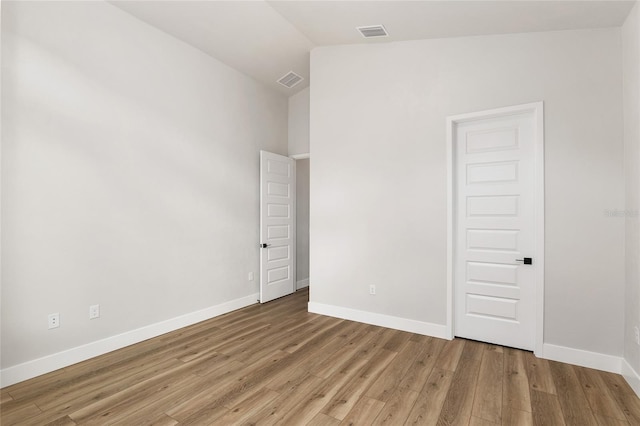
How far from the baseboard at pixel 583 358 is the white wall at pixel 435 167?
0.05m

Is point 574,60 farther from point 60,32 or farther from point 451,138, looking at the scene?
point 60,32

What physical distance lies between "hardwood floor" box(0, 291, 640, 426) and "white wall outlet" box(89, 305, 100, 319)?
1.27 ft

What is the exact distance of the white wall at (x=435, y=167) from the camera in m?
2.77

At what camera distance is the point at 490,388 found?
2.47 m

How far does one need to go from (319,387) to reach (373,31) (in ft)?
11.7

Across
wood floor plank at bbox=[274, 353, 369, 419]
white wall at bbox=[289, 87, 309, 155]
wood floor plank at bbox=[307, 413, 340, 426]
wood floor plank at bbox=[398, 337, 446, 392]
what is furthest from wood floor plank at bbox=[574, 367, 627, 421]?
white wall at bbox=[289, 87, 309, 155]

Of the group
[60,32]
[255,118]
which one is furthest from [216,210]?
[60,32]

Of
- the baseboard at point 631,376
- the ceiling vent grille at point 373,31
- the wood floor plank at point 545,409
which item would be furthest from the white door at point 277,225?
the baseboard at point 631,376

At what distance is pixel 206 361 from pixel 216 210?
1.95m

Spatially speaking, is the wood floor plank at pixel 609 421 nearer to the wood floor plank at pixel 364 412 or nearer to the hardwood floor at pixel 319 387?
the hardwood floor at pixel 319 387

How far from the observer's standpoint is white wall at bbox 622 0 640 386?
2418mm

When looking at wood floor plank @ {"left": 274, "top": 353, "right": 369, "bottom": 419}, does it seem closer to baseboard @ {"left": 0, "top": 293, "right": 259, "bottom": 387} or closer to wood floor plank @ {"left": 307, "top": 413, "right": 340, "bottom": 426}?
wood floor plank @ {"left": 307, "top": 413, "right": 340, "bottom": 426}

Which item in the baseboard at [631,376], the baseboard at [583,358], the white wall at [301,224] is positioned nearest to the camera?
the baseboard at [631,376]

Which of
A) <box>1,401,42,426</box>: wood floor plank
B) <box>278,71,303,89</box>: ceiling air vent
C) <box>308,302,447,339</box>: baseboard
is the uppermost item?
<box>278,71,303,89</box>: ceiling air vent
